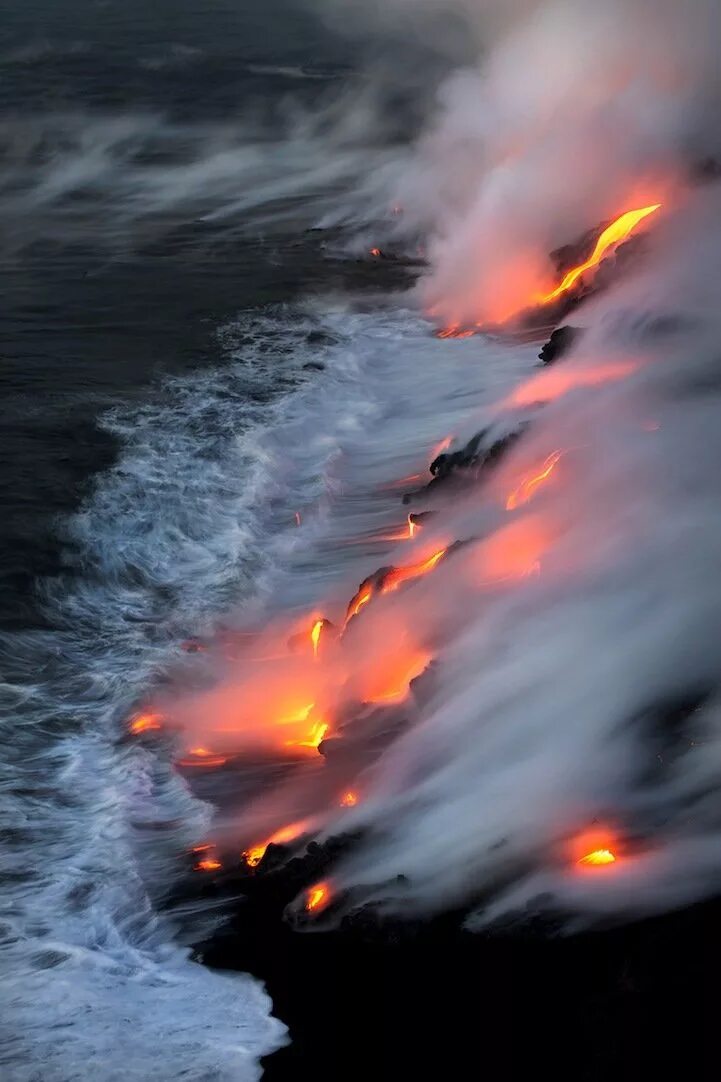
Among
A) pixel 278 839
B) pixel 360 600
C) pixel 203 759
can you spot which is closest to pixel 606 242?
pixel 360 600

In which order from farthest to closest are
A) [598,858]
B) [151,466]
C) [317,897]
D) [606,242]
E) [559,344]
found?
[606,242], [559,344], [151,466], [317,897], [598,858]

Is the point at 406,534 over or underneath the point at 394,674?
over

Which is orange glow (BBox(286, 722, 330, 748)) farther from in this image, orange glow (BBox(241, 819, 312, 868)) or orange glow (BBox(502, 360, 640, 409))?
orange glow (BBox(502, 360, 640, 409))

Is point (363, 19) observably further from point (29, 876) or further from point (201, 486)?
point (29, 876)

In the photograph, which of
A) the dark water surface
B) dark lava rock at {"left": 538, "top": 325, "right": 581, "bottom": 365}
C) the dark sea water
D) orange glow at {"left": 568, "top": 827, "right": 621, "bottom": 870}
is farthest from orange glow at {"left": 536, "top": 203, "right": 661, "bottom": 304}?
orange glow at {"left": 568, "top": 827, "right": 621, "bottom": 870}

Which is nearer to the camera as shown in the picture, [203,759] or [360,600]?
[203,759]

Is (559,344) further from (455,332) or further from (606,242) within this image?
(606,242)
